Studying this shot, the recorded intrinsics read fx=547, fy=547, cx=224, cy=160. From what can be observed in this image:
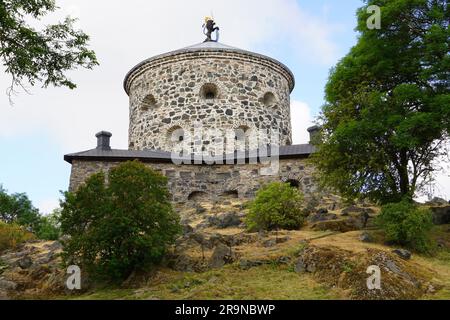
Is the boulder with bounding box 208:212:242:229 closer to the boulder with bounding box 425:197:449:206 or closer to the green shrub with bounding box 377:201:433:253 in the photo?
the green shrub with bounding box 377:201:433:253

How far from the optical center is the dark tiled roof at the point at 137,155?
22.5 m

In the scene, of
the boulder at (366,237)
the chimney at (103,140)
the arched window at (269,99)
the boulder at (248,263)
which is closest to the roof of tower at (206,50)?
the arched window at (269,99)

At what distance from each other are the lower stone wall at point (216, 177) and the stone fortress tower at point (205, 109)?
1.6 inches

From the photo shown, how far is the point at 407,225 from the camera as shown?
40.7 ft

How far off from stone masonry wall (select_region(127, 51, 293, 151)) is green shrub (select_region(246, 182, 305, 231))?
33.1 ft

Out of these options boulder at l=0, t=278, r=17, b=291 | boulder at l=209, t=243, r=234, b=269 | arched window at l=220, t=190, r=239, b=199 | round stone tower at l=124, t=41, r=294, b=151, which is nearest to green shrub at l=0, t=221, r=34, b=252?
boulder at l=0, t=278, r=17, b=291

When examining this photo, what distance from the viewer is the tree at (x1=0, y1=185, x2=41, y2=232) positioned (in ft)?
78.8

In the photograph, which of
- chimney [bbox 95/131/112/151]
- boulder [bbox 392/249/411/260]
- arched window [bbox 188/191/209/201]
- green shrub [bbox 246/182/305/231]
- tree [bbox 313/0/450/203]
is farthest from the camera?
chimney [bbox 95/131/112/151]

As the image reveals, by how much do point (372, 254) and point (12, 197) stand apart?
19784 mm

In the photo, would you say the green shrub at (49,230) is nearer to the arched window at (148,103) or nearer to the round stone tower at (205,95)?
the round stone tower at (205,95)

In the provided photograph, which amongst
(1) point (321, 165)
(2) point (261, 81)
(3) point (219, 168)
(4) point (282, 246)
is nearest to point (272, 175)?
(3) point (219, 168)

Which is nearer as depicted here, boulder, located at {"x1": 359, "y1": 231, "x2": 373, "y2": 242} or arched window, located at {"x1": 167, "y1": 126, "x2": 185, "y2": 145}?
boulder, located at {"x1": 359, "y1": 231, "x2": 373, "y2": 242}

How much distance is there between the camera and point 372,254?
10844 mm
